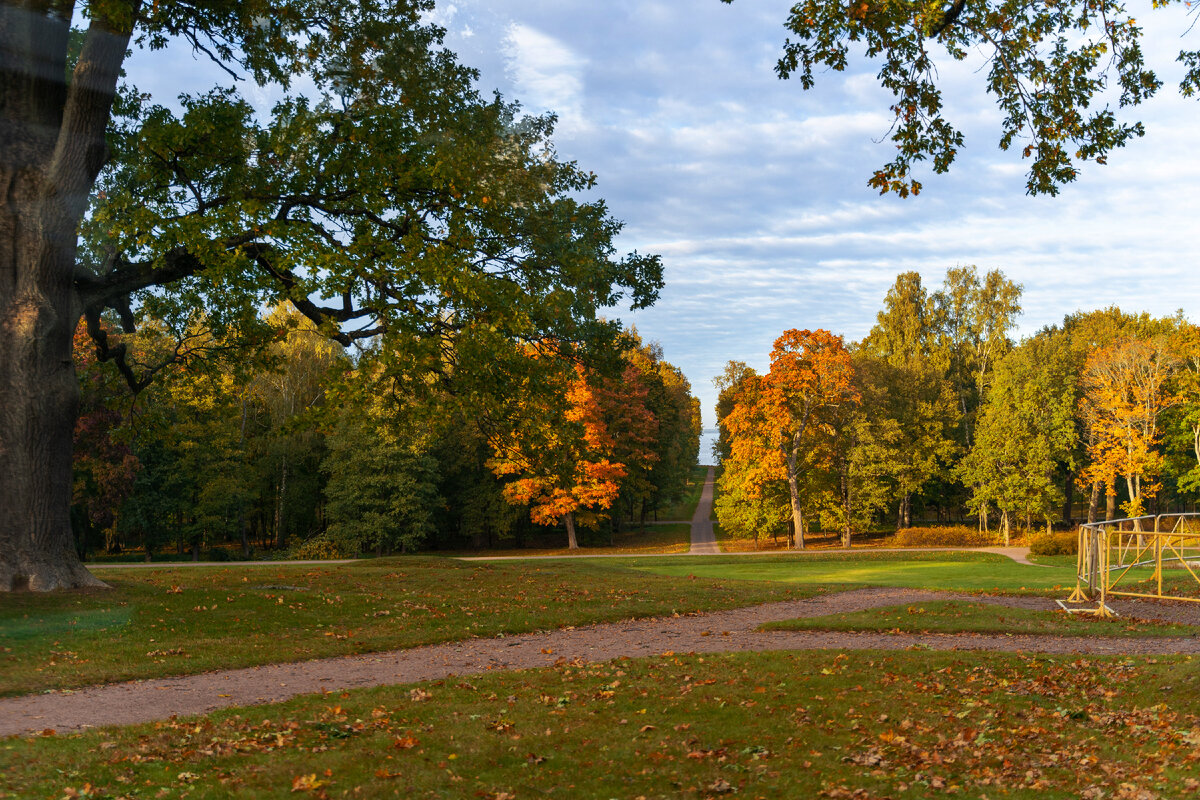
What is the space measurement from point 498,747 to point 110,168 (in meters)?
15.7

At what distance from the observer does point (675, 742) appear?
6.66 metres

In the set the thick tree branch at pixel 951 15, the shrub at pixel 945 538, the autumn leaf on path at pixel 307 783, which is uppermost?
the thick tree branch at pixel 951 15

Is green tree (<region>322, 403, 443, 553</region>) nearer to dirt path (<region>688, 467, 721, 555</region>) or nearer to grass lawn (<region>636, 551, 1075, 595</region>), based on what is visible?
dirt path (<region>688, 467, 721, 555</region>)

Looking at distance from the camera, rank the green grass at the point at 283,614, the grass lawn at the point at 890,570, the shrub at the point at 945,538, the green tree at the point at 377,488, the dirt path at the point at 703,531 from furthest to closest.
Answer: the dirt path at the point at 703,531 < the shrub at the point at 945,538 < the green tree at the point at 377,488 < the grass lawn at the point at 890,570 < the green grass at the point at 283,614

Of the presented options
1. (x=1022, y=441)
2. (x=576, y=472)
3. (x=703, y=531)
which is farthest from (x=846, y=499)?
(x=576, y=472)

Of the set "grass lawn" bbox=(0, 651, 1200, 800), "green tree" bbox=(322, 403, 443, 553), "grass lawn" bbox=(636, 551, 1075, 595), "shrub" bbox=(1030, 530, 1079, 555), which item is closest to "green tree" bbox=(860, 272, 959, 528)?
"shrub" bbox=(1030, 530, 1079, 555)

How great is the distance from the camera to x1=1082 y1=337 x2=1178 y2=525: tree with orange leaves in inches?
1594

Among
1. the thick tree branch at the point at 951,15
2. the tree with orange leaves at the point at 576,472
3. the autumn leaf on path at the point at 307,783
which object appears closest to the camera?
the autumn leaf on path at the point at 307,783

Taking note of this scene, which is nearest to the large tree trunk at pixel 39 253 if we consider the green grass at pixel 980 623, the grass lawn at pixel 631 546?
the green grass at pixel 980 623

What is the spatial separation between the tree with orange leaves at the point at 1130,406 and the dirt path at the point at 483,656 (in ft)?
94.8

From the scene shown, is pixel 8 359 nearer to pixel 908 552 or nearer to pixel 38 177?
pixel 38 177

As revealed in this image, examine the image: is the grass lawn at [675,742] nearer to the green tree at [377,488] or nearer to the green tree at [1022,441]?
the green tree at [377,488]

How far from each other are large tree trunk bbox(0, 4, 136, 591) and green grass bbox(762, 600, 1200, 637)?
40.6 ft

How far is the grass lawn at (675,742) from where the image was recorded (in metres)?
5.61
